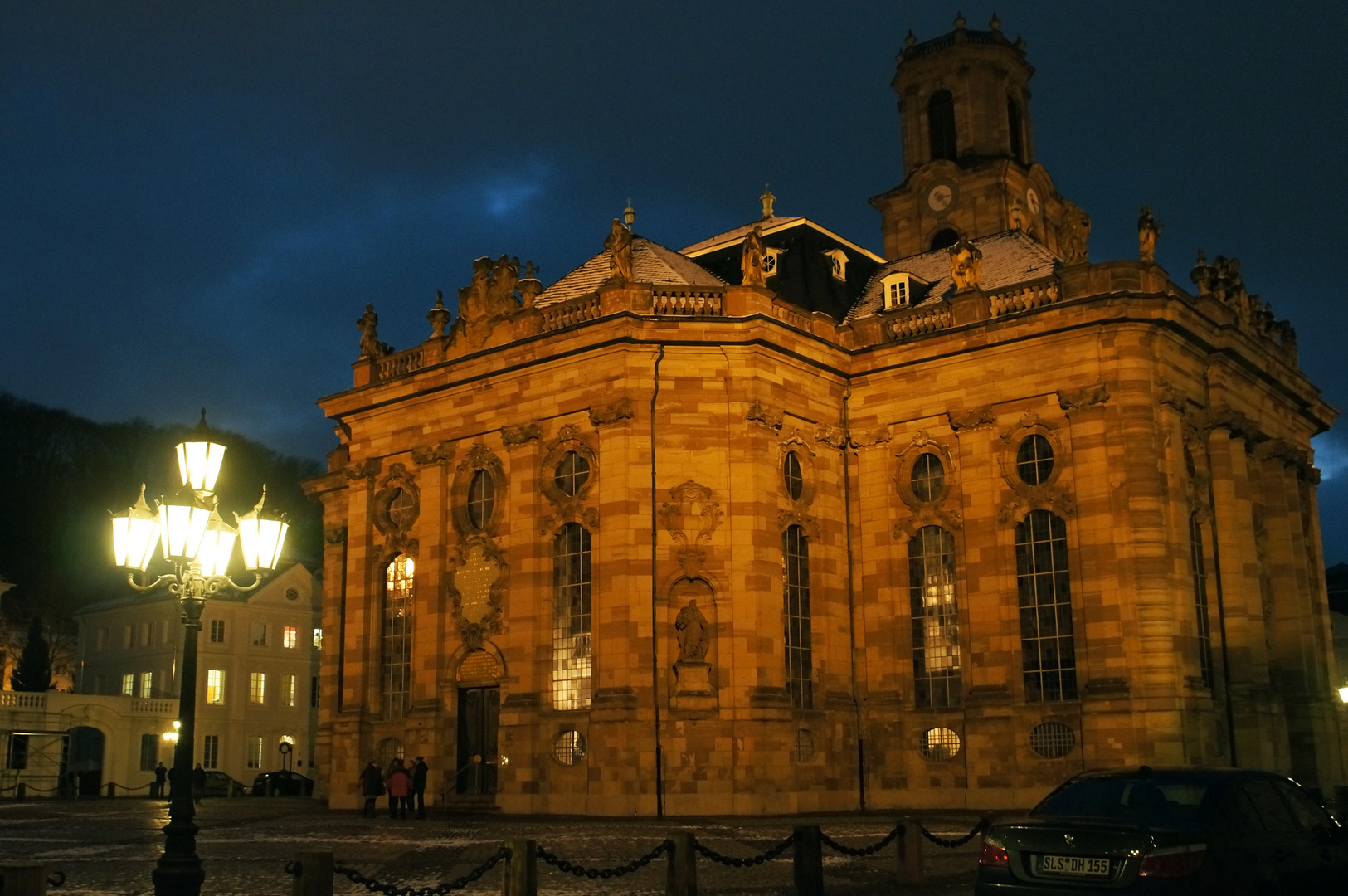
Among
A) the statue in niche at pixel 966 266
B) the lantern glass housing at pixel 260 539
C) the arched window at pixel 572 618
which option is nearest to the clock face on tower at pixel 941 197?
the statue in niche at pixel 966 266

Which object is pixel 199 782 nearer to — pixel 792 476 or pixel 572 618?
pixel 572 618

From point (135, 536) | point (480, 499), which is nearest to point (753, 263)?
point (480, 499)

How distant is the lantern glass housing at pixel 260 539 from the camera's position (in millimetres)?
17203

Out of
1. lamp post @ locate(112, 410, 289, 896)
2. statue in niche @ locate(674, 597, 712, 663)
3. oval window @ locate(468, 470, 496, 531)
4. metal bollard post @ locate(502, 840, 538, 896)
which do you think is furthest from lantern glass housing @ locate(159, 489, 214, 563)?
oval window @ locate(468, 470, 496, 531)

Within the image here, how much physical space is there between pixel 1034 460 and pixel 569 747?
43.7 feet

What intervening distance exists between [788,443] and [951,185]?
17584mm

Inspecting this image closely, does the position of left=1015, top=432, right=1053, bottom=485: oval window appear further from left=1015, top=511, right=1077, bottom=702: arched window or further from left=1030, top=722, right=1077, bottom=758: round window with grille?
left=1030, top=722, right=1077, bottom=758: round window with grille

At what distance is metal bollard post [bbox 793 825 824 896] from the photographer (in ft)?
56.5

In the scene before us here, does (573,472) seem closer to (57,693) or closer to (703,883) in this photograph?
(703,883)

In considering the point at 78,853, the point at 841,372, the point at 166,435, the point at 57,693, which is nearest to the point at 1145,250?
the point at 841,372

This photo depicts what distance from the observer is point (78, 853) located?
24.4 m

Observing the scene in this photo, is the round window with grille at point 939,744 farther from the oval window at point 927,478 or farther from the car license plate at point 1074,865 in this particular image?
the car license plate at point 1074,865

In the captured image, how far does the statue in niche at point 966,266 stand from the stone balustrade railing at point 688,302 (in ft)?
21.1

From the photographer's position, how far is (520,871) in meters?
15.6
